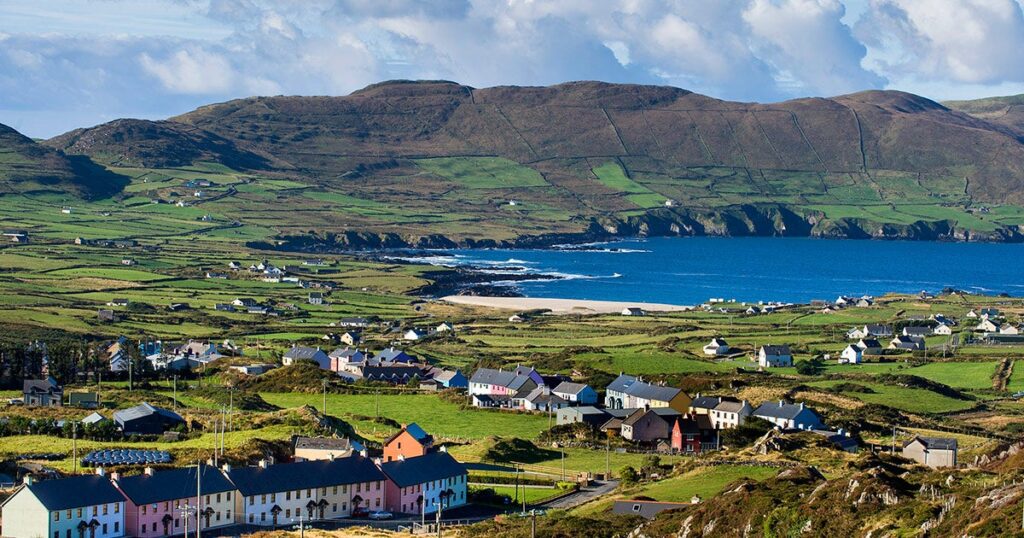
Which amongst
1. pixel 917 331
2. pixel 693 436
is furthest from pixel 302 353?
pixel 917 331

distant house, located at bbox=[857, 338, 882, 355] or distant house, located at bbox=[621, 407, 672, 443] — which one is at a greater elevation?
distant house, located at bbox=[857, 338, 882, 355]

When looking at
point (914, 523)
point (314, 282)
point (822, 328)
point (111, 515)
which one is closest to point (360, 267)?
point (314, 282)

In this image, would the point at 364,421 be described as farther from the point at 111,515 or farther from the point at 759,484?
the point at 759,484

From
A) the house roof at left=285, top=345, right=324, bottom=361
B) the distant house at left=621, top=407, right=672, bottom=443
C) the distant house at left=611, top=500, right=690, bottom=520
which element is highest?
the house roof at left=285, top=345, right=324, bottom=361

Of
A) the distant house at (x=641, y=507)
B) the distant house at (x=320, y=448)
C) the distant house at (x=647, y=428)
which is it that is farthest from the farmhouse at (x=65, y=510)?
the distant house at (x=647, y=428)

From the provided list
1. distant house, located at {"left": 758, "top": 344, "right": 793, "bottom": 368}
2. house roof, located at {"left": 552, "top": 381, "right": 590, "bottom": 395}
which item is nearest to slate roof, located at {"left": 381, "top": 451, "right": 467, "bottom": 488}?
house roof, located at {"left": 552, "top": 381, "right": 590, "bottom": 395}

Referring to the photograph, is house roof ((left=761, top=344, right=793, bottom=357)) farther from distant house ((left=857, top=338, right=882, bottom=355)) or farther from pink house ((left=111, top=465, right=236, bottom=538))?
pink house ((left=111, top=465, right=236, bottom=538))
